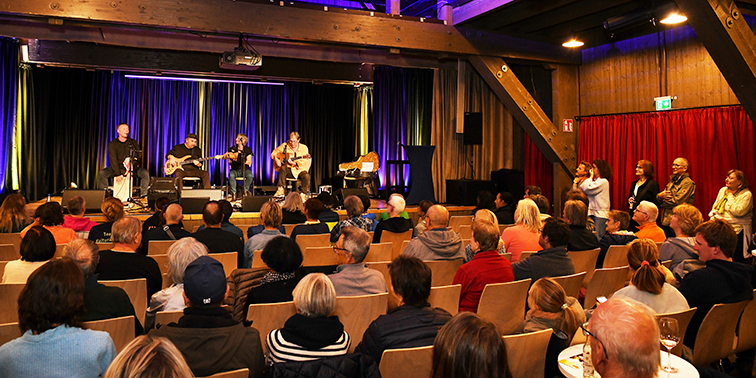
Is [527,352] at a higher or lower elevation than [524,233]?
lower

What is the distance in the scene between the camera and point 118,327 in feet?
7.88

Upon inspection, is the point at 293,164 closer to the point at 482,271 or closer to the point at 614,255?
the point at 614,255

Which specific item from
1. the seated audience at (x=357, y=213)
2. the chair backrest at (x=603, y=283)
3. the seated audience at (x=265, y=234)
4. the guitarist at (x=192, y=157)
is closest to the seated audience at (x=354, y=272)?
the seated audience at (x=265, y=234)

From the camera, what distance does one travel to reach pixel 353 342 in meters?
2.98

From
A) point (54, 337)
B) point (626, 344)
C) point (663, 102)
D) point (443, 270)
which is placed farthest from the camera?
point (663, 102)

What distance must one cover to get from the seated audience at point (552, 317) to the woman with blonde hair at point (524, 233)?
2.18m

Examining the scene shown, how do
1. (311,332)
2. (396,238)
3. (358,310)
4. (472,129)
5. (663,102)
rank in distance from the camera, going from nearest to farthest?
(311,332) < (358,310) < (396,238) < (663,102) < (472,129)

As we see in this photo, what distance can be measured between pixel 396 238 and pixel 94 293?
125 inches

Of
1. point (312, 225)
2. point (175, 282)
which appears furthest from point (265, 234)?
point (175, 282)

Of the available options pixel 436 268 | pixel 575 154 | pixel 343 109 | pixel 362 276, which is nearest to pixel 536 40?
pixel 575 154

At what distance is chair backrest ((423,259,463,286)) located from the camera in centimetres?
396

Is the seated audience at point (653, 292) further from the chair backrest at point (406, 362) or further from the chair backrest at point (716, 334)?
the chair backrest at point (406, 362)

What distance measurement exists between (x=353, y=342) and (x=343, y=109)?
36.7ft

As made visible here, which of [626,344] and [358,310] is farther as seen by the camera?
[358,310]
